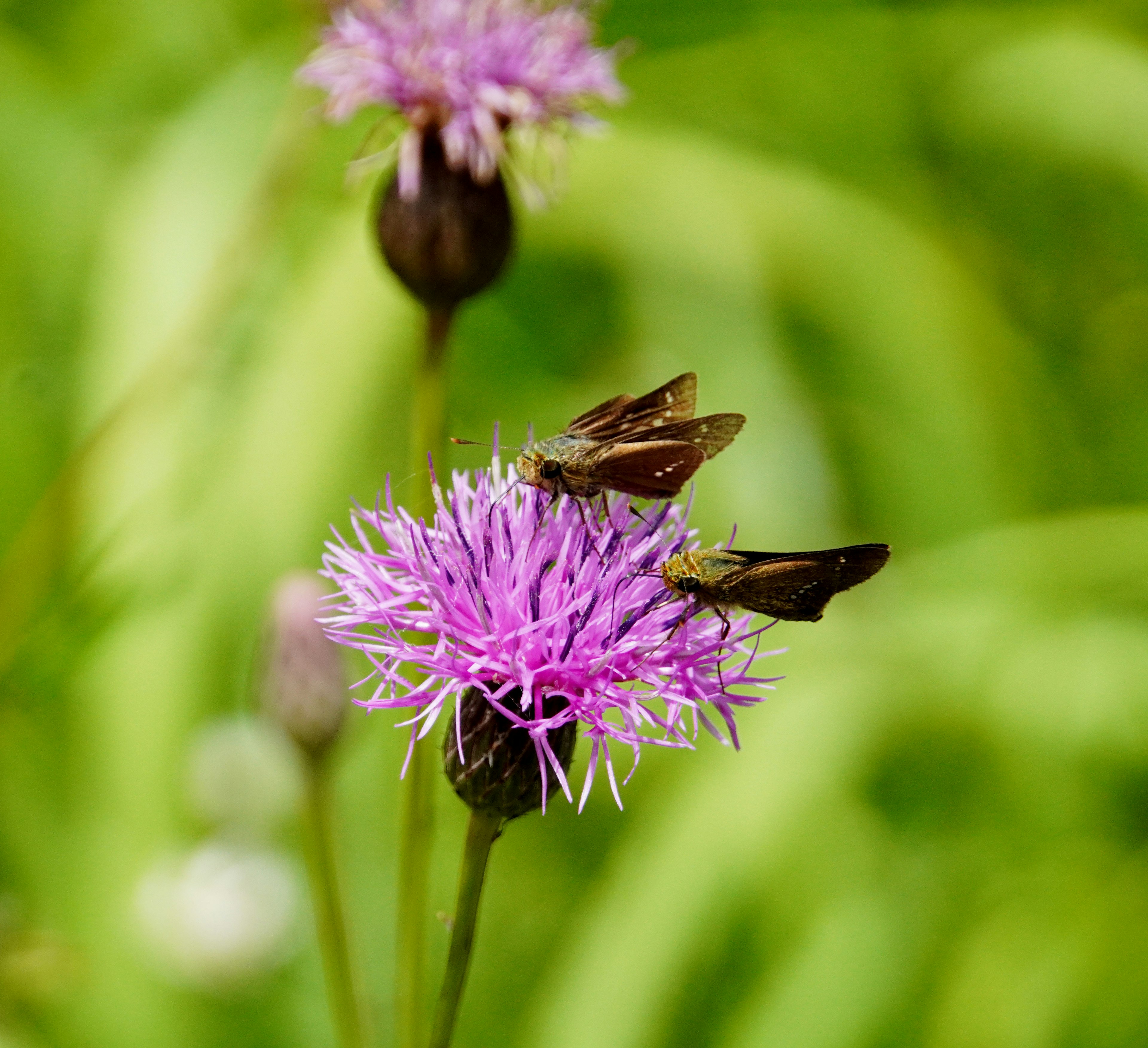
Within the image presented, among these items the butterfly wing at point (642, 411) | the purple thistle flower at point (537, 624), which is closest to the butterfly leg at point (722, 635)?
the purple thistle flower at point (537, 624)

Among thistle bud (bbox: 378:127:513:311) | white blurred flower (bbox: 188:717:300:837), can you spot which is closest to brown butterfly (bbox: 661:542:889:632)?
thistle bud (bbox: 378:127:513:311)

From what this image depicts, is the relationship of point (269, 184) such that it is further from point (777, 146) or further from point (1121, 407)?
point (1121, 407)

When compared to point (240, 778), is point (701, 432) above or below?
above

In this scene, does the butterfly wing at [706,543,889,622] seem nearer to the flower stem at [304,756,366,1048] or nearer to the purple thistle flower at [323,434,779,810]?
the purple thistle flower at [323,434,779,810]

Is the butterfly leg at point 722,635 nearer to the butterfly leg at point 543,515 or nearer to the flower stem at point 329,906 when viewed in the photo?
the butterfly leg at point 543,515

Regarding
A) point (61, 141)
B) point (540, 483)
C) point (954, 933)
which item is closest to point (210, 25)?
point (61, 141)

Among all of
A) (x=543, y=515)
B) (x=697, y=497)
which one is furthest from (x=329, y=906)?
(x=697, y=497)

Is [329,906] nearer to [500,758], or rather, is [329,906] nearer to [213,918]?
[500,758]
